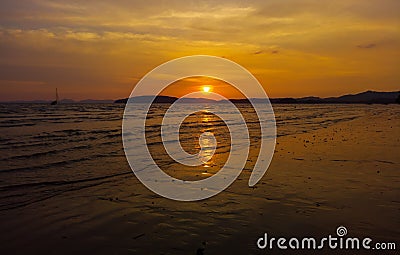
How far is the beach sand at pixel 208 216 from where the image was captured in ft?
24.3

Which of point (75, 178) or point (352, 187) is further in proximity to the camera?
point (75, 178)

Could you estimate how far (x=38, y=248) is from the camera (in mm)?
7188

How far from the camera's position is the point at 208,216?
Answer: 9.16 meters

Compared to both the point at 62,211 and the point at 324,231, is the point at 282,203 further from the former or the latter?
the point at 62,211

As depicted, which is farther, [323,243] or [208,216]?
[208,216]

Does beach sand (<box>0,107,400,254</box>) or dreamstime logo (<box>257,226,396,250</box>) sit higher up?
beach sand (<box>0,107,400,254</box>)

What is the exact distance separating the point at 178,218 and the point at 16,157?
1308 cm

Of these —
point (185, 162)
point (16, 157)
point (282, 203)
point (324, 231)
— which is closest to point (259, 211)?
point (282, 203)

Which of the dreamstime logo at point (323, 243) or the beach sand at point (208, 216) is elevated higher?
the beach sand at point (208, 216)

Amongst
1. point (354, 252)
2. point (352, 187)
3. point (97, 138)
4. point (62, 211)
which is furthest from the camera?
point (97, 138)

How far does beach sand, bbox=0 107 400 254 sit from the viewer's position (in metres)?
7.40

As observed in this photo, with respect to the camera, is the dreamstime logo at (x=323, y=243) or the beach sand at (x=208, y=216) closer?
the dreamstime logo at (x=323, y=243)

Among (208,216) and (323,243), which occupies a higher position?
(208,216)

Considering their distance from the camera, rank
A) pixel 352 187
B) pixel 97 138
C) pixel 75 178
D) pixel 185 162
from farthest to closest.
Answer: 1. pixel 97 138
2. pixel 185 162
3. pixel 75 178
4. pixel 352 187
